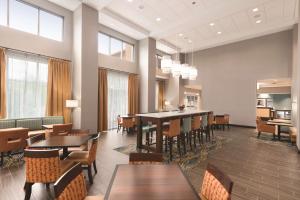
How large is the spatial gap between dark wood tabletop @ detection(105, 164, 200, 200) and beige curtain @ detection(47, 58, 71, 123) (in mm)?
5167

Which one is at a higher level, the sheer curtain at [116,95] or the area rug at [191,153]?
the sheer curtain at [116,95]

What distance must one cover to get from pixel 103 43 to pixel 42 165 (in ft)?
21.9

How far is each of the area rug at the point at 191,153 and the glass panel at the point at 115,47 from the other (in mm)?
4992

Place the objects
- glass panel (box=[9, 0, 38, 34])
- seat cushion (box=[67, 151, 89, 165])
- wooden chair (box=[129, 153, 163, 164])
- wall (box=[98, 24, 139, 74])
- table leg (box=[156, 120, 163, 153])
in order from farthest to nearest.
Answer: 1. wall (box=[98, 24, 139, 74])
2. glass panel (box=[9, 0, 38, 34])
3. table leg (box=[156, 120, 163, 153])
4. seat cushion (box=[67, 151, 89, 165])
5. wooden chair (box=[129, 153, 163, 164])

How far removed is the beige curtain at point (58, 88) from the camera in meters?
5.78

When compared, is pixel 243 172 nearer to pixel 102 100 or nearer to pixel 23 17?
pixel 102 100

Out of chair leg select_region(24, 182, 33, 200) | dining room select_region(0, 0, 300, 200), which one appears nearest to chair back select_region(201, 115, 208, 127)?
dining room select_region(0, 0, 300, 200)

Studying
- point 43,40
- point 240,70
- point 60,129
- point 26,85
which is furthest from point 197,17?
point 26,85

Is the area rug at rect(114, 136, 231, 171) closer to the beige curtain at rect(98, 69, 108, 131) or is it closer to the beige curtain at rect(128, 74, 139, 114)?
the beige curtain at rect(98, 69, 108, 131)

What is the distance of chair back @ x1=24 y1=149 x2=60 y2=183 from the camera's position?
7.14 feet

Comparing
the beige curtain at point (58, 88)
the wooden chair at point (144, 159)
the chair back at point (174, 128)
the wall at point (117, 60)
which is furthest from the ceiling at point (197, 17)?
the wooden chair at point (144, 159)

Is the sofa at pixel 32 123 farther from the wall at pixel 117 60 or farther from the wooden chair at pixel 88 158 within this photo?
the wall at pixel 117 60

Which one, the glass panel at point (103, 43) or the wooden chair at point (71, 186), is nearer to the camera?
the wooden chair at point (71, 186)

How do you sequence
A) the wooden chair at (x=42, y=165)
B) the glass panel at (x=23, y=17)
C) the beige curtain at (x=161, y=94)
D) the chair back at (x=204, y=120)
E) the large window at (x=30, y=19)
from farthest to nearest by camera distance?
the beige curtain at (x=161, y=94), the chair back at (x=204, y=120), the glass panel at (x=23, y=17), the large window at (x=30, y=19), the wooden chair at (x=42, y=165)
